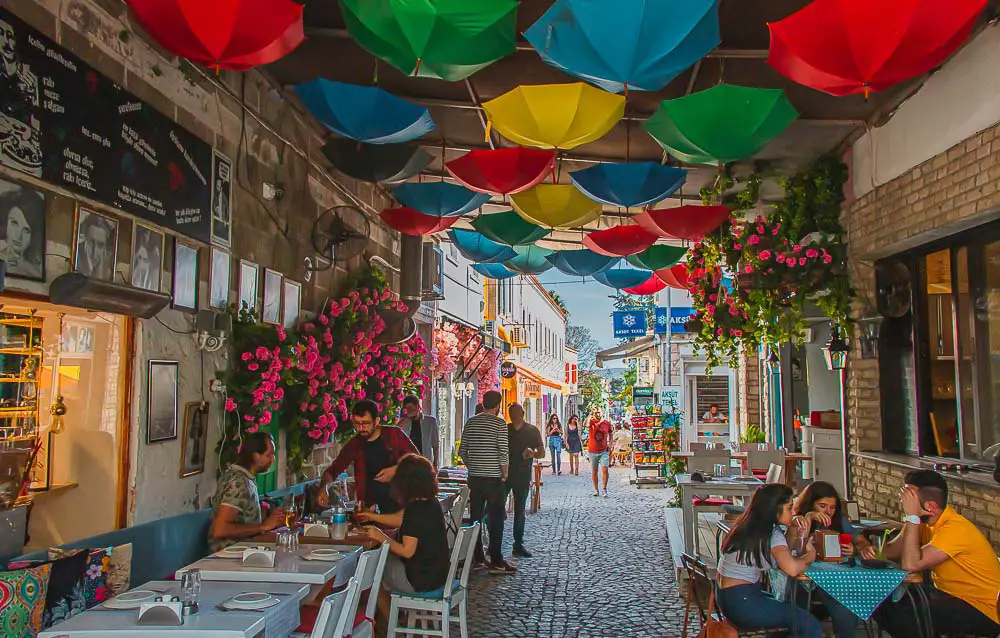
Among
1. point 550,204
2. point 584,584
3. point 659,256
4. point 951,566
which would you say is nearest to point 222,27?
point 550,204

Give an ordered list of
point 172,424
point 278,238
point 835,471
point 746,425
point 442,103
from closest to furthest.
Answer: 1. point 172,424
2. point 278,238
3. point 442,103
4. point 835,471
5. point 746,425

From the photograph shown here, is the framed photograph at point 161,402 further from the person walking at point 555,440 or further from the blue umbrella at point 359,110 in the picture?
the person walking at point 555,440

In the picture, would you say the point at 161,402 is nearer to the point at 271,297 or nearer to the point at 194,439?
the point at 194,439

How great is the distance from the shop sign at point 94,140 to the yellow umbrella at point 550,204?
3.22 m

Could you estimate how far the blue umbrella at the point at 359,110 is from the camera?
A: 6020mm

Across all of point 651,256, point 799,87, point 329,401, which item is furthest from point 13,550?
point 651,256

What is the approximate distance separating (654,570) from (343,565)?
4644 mm

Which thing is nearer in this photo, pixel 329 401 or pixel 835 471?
pixel 329 401

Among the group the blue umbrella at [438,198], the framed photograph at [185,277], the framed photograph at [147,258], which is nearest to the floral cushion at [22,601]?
the framed photograph at [147,258]

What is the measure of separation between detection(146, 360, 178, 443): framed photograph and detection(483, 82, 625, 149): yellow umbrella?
2.89m

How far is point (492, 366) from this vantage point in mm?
21781

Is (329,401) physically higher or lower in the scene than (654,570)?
higher

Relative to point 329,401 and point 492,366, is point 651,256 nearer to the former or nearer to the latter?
point 329,401

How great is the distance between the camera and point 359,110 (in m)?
6.06
